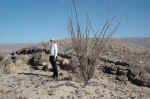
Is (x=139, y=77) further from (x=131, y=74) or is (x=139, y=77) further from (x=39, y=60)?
(x=39, y=60)

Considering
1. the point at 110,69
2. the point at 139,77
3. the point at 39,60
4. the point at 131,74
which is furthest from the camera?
the point at 39,60

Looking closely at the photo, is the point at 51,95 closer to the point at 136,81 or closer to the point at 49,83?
the point at 49,83

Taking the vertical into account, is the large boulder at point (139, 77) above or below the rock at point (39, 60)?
below

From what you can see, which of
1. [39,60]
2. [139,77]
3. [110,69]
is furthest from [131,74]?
[39,60]

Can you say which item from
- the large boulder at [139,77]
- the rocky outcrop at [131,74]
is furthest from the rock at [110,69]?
the large boulder at [139,77]

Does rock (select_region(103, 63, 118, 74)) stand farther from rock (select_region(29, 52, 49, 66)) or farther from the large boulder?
rock (select_region(29, 52, 49, 66))

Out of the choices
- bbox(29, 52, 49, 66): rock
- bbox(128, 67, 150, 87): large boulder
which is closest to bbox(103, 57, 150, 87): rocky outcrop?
bbox(128, 67, 150, 87): large boulder

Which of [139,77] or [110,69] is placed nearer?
[139,77]

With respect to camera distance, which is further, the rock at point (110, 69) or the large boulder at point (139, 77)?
the rock at point (110, 69)

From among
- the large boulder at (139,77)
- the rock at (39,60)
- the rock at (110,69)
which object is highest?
the rock at (39,60)

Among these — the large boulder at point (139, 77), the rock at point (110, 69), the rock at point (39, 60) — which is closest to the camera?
the large boulder at point (139, 77)

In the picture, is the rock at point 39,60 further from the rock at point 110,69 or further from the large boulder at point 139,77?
the large boulder at point 139,77

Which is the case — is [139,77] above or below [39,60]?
below

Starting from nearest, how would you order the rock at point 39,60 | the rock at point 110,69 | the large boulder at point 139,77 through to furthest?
the large boulder at point 139,77, the rock at point 110,69, the rock at point 39,60
